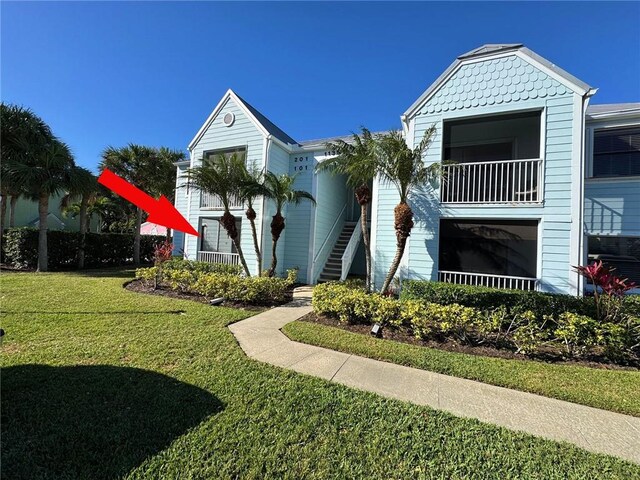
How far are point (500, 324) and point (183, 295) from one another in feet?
27.9

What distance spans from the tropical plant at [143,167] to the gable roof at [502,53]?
1331 cm

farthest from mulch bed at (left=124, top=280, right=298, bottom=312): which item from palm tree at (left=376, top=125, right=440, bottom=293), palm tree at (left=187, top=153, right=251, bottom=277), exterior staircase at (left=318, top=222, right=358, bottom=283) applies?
palm tree at (left=376, top=125, right=440, bottom=293)

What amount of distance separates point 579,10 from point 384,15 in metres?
4.68

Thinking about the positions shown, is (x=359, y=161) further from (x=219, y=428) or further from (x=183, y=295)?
(x=183, y=295)

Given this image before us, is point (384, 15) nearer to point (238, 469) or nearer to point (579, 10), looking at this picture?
point (579, 10)

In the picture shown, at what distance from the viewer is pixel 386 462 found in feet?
8.05

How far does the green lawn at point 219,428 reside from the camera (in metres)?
2.35

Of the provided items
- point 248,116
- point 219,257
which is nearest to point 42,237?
point 219,257

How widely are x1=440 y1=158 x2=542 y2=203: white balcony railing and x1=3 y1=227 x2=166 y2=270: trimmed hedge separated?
58.8ft

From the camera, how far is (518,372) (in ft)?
14.0

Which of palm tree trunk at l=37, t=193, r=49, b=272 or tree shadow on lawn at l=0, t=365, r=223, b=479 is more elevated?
palm tree trunk at l=37, t=193, r=49, b=272

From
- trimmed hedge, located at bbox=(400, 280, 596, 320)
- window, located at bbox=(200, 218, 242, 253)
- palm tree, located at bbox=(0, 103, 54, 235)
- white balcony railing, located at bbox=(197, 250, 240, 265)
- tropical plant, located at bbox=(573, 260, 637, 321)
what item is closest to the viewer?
tropical plant, located at bbox=(573, 260, 637, 321)

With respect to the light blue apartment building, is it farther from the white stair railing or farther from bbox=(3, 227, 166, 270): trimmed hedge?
bbox=(3, 227, 166, 270): trimmed hedge

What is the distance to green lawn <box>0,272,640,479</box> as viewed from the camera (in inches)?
92.6
